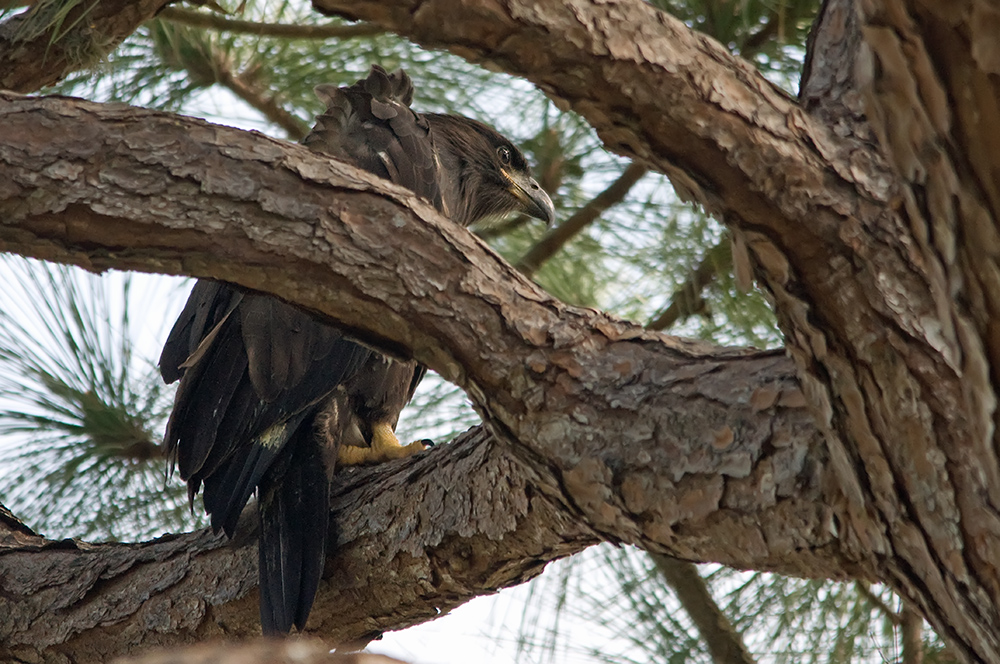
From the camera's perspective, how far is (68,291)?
3400 mm

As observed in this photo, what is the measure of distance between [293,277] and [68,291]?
2.05 meters

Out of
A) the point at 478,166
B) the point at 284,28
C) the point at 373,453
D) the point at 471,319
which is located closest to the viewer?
the point at 471,319

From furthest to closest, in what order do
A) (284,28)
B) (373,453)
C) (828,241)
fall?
1. (284,28)
2. (373,453)
3. (828,241)

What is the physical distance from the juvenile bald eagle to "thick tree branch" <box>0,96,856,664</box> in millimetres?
662

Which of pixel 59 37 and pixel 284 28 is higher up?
pixel 284 28

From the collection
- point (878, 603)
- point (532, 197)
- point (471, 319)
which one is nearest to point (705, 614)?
point (878, 603)

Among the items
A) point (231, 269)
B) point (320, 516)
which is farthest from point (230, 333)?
point (231, 269)

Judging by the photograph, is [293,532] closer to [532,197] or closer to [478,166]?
[532,197]

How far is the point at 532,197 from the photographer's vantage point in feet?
12.2

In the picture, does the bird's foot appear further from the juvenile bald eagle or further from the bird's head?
the bird's head

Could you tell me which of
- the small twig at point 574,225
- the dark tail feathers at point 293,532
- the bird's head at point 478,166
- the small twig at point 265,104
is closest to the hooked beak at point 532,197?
the bird's head at point 478,166

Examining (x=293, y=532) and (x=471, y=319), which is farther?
(x=293, y=532)

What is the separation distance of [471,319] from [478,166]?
2320 millimetres

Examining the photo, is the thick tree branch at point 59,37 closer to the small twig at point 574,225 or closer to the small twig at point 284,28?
the small twig at point 284,28
